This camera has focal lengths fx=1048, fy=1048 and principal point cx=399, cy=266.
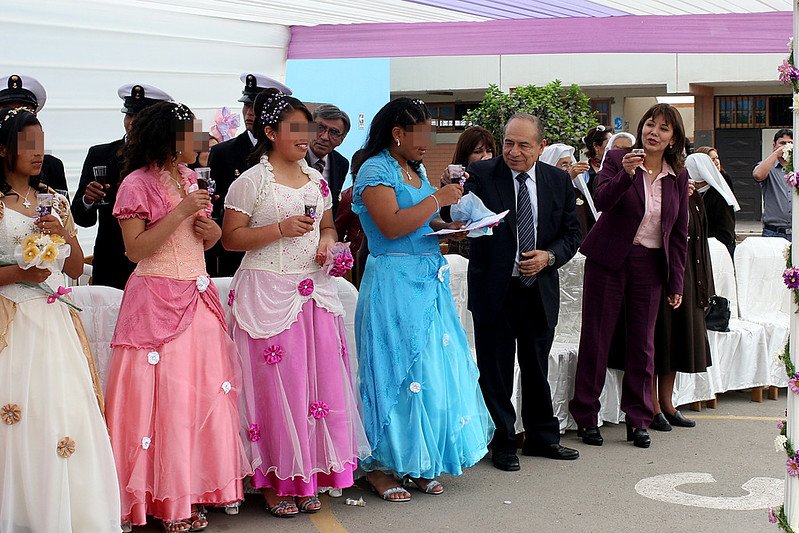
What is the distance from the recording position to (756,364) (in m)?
8.35

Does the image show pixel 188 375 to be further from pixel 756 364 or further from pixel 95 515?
pixel 756 364

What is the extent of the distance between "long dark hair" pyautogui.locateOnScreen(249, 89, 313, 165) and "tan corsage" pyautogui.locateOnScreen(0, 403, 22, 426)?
171 cm

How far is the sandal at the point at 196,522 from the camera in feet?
16.4

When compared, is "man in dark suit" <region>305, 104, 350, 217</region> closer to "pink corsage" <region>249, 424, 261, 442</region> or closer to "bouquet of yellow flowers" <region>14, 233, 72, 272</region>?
"pink corsage" <region>249, 424, 261, 442</region>

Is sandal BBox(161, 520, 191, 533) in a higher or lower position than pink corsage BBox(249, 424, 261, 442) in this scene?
lower

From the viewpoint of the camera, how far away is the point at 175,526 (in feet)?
16.0

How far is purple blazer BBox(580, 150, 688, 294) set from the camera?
6.77m

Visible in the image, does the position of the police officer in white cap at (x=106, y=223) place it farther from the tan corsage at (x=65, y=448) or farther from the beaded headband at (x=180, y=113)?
the tan corsage at (x=65, y=448)

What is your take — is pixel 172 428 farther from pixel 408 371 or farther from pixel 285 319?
pixel 408 371

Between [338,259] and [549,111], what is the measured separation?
10.8 meters

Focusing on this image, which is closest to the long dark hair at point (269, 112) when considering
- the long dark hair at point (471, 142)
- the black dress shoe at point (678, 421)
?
the long dark hair at point (471, 142)

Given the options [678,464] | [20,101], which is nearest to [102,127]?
[20,101]

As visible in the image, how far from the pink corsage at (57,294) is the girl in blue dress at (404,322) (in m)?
1.66

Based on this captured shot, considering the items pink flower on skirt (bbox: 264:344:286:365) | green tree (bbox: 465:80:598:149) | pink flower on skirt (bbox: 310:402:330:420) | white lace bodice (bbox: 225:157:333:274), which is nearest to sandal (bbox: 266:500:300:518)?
pink flower on skirt (bbox: 310:402:330:420)
